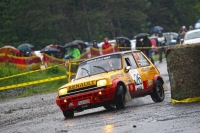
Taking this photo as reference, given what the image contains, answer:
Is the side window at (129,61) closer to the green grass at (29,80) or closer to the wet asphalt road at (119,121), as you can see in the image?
the wet asphalt road at (119,121)

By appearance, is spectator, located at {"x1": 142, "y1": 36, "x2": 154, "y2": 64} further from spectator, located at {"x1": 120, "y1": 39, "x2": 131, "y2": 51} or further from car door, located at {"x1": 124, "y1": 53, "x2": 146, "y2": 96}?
car door, located at {"x1": 124, "y1": 53, "x2": 146, "y2": 96}

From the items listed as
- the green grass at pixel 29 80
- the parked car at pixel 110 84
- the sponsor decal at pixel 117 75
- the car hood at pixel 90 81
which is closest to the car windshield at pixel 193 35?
the green grass at pixel 29 80

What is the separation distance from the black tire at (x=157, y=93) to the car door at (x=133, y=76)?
19.8 inches

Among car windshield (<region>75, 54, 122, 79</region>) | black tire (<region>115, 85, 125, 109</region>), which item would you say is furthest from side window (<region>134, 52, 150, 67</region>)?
black tire (<region>115, 85, 125, 109</region>)

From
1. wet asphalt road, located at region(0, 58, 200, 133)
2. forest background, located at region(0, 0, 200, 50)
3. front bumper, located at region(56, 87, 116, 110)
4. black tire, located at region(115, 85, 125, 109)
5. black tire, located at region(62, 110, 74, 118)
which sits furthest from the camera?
forest background, located at region(0, 0, 200, 50)

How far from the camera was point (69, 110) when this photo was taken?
15.8 meters

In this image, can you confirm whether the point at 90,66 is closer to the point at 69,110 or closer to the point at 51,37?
the point at 69,110

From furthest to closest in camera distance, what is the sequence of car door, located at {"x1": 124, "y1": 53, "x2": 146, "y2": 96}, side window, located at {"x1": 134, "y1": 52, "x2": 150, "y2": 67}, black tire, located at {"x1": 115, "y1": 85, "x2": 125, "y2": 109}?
side window, located at {"x1": 134, "y1": 52, "x2": 150, "y2": 67}, car door, located at {"x1": 124, "y1": 53, "x2": 146, "y2": 96}, black tire, located at {"x1": 115, "y1": 85, "x2": 125, "y2": 109}

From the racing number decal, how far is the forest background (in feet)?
129

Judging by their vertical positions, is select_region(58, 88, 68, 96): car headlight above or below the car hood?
below

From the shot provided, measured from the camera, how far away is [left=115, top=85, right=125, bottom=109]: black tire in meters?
15.5

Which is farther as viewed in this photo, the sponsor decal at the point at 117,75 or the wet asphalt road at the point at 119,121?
the sponsor decal at the point at 117,75

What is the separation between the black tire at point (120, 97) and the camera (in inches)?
611

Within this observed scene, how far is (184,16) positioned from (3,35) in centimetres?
2458
